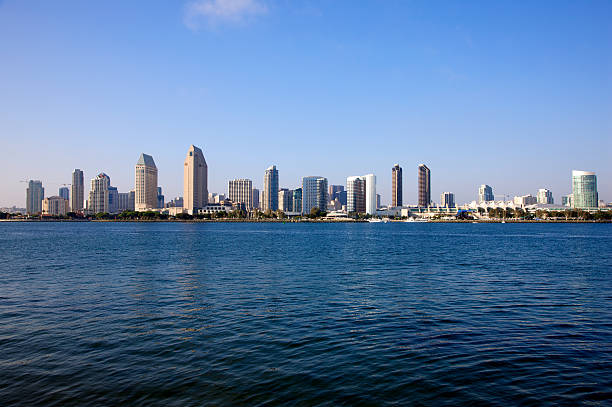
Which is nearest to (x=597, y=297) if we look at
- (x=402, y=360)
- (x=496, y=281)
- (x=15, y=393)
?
(x=496, y=281)

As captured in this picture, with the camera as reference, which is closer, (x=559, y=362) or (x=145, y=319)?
(x=559, y=362)

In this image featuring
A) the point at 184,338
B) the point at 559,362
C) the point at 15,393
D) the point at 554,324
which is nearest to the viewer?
the point at 15,393

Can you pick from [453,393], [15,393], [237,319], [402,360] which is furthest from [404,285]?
[15,393]

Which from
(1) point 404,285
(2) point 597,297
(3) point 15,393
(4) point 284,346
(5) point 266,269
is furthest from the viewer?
(5) point 266,269

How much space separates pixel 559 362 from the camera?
51.7 feet

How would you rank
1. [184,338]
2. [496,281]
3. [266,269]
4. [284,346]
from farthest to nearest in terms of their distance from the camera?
[266,269], [496,281], [184,338], [284,346]

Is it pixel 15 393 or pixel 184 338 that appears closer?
pixel 15 393

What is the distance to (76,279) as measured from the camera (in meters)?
36.4

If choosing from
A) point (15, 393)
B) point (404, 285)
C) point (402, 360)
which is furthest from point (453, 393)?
point (404, 285)

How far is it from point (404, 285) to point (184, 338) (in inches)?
775

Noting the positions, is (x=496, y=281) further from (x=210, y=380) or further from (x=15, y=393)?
(x=15, y=393)

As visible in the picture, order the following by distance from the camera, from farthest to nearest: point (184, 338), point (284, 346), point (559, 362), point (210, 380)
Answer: point (184, 338), point (284, 346), point (559, 362), point (210, 380)

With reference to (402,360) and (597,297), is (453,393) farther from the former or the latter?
(597,297)

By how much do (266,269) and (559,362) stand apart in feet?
99.7
